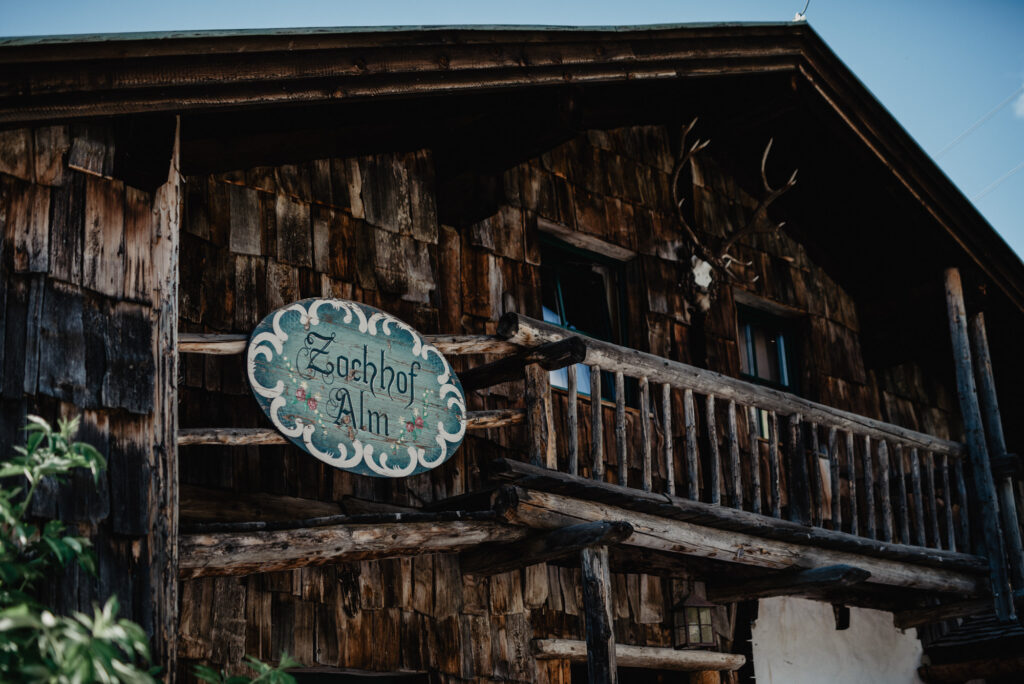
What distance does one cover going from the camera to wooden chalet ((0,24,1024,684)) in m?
5.73

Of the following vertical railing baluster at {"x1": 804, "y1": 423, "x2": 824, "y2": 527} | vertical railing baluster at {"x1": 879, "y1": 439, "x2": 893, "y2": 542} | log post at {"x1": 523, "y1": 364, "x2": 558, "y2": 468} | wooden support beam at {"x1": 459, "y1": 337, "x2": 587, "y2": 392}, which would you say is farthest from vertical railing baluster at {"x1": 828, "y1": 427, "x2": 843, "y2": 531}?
wooden support beam at {"x1": 459, "y1": 337, "x2": 587, "y2": 392}

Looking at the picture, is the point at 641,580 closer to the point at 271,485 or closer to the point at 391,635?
the point at 391,635

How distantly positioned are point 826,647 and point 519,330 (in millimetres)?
4667

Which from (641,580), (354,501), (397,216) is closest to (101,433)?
(354,501)

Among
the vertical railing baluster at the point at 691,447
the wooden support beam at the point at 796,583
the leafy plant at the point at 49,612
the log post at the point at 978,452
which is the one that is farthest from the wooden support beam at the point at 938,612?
the leafy plant at the point at 49,612

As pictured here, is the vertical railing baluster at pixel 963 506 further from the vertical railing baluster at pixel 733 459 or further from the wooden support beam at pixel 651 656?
the vertical railing baluster at pixel 733 459

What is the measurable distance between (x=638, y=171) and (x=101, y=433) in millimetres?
6206

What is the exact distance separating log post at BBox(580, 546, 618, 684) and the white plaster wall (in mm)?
2954

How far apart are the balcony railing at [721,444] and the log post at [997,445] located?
0.33 meters

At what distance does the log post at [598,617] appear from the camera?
695 cm

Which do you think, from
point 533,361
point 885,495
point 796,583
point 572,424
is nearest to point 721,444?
point 885,495

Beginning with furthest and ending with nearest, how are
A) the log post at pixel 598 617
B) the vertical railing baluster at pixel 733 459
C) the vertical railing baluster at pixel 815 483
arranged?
the vertical railing baluster at pixel 815 483 → the vertical railing baluster at pixel 733 459 → the log post at pixel 598 617

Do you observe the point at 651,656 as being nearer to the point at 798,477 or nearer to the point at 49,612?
the point at 798,477

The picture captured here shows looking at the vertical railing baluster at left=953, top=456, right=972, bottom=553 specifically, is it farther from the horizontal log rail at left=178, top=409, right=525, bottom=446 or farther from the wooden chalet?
the horizontal log rail at left=178, top=409, right=525, bottom=446
